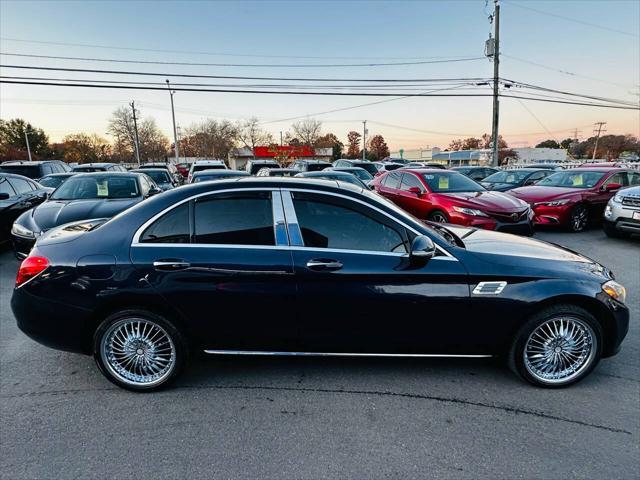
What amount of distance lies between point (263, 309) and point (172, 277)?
707 millimetres

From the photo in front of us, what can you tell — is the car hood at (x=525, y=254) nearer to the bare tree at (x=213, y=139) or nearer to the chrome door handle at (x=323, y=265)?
the chrome door handle at (x=323, y=265)

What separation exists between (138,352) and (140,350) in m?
0.02

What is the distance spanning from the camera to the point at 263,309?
2787 mm

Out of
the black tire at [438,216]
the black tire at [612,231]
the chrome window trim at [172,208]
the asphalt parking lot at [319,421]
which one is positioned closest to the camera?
the asphalt parking lot at [319,421]

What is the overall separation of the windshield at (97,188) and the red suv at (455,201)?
5.94 m

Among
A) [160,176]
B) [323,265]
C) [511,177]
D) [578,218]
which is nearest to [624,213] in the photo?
[578,218]

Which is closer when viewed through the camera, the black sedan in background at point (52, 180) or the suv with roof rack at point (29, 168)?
the black sedan in background at point (52, 180)

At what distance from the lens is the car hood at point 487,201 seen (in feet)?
24.2

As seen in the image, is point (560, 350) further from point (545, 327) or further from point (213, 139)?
point (213, 139)

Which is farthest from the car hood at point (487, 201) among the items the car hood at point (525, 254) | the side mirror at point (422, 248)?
the side mirror at point (422, 248)

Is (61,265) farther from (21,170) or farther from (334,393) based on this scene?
(21,170)

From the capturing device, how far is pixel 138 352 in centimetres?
289

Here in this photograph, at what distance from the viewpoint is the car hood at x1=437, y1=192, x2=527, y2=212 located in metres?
7.39

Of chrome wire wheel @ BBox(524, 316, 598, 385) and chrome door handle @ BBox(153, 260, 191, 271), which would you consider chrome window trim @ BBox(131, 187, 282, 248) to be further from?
chrome wire wheel @ BBox(524, 316, 598, 385)
